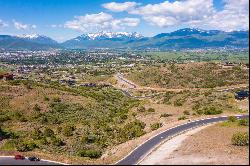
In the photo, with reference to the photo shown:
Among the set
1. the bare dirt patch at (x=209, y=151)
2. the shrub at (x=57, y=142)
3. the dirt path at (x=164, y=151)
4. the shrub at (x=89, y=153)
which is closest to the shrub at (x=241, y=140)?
the bare dirt patch at (x=209, y=151)

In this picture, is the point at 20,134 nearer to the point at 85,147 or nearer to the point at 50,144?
the point at 50,144

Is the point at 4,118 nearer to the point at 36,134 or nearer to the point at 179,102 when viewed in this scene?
the point at 36,134

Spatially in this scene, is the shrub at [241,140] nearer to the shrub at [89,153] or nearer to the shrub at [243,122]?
the shrub at [243,122]

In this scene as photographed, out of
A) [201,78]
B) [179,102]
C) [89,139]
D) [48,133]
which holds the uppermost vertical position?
[201,78]

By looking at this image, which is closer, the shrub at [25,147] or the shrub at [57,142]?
the shrub at [25,147]

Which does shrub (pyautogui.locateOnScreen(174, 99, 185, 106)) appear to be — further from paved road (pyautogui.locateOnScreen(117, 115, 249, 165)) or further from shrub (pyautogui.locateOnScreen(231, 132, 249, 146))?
shrub (pyautogui.locateOnScreen(231, 132, 249, 146))

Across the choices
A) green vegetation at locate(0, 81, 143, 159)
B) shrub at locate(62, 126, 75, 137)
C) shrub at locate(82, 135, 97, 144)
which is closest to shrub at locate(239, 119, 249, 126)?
green vegetation at locate(0, 81, 143, 159)

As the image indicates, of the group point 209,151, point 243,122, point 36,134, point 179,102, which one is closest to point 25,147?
Answer: point 36,134

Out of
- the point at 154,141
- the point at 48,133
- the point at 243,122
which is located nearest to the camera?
the point at 154,141

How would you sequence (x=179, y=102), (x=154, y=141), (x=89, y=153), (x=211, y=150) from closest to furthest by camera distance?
1. (x=211, y=150)
2. (x=89, y=153)
3. (x=154, y=141)
4. (x=179, y=102)

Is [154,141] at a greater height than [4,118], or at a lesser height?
greater
